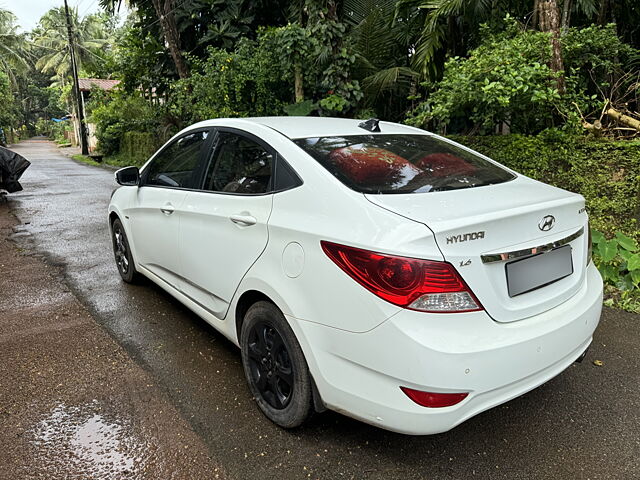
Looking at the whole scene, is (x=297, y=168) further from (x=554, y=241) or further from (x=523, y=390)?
(x=523, y=390)

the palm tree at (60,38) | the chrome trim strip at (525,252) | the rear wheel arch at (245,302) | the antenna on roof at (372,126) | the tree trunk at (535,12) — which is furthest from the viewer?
the palm tree at (60,38)

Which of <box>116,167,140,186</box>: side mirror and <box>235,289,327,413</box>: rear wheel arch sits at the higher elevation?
<box>116,167,140,186</box>: side mirror

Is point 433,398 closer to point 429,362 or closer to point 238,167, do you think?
point 429,362

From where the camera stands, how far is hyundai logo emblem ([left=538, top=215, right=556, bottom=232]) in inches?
85.3

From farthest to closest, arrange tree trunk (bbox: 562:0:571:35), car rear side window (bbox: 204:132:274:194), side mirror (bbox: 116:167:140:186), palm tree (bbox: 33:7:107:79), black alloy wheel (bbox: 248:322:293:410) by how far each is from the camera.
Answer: palm tree (bbox: 33:7:107:79)
tree trunk (bbox: 562:0:571:35)
side mirror (bbox: 116:167:140:186)
car rear side window (bbox: 204:132:274:194)
black alloy wheel (bbox: 248:322:293:410)

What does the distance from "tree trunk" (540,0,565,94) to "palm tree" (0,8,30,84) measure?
40.9 metres

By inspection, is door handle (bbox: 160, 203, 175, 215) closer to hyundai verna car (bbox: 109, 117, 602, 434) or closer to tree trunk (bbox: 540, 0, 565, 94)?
hyundai verna car (bbox: 109, 117, 602, 434)

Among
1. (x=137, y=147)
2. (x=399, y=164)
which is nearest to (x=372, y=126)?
(x=399, y=164)

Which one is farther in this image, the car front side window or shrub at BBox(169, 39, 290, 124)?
shrub at BBox(169, 39, 290, 124)

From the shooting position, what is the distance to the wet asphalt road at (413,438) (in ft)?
7.37

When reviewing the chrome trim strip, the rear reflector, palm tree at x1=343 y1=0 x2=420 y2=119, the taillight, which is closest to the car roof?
the taillight

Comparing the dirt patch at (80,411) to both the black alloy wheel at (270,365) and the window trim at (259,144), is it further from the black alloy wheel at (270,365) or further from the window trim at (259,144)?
the window trim at (259,144)

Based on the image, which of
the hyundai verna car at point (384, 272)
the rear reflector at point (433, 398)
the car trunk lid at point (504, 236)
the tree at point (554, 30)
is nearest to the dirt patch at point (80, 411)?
the hyundai verna car at point (384, 272)

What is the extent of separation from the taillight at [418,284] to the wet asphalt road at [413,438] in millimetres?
873
